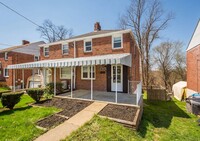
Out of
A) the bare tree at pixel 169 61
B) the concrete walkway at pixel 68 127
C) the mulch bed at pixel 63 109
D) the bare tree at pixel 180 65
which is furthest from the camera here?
the bare tree at pixel 169 61

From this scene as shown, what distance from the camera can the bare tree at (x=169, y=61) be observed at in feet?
103

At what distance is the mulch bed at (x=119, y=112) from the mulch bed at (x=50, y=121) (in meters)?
2.20

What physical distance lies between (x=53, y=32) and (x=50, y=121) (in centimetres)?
3679

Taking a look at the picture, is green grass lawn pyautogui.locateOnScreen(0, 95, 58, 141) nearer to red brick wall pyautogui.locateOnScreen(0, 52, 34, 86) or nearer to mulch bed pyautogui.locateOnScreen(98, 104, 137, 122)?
mulch bed pyautogui.locateOnScreen(98, 104, 137, 122)

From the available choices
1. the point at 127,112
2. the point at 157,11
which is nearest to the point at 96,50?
the point at 127,112

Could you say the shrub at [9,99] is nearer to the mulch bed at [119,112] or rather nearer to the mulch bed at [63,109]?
the mulch bed at [63,109]

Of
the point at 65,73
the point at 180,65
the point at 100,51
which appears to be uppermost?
the point at 100,51

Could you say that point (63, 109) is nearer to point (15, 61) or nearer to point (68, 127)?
point (68, 127)

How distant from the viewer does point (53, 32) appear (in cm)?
3747

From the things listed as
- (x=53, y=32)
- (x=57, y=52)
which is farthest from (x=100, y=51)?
(x=53, y=32)

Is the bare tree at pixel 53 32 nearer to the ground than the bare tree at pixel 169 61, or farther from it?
farther from it

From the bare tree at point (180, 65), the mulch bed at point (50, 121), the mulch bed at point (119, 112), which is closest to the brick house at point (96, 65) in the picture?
the mulch bed at point (119, 112)

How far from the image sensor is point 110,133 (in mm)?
4895

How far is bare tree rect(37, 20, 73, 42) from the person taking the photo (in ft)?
119
